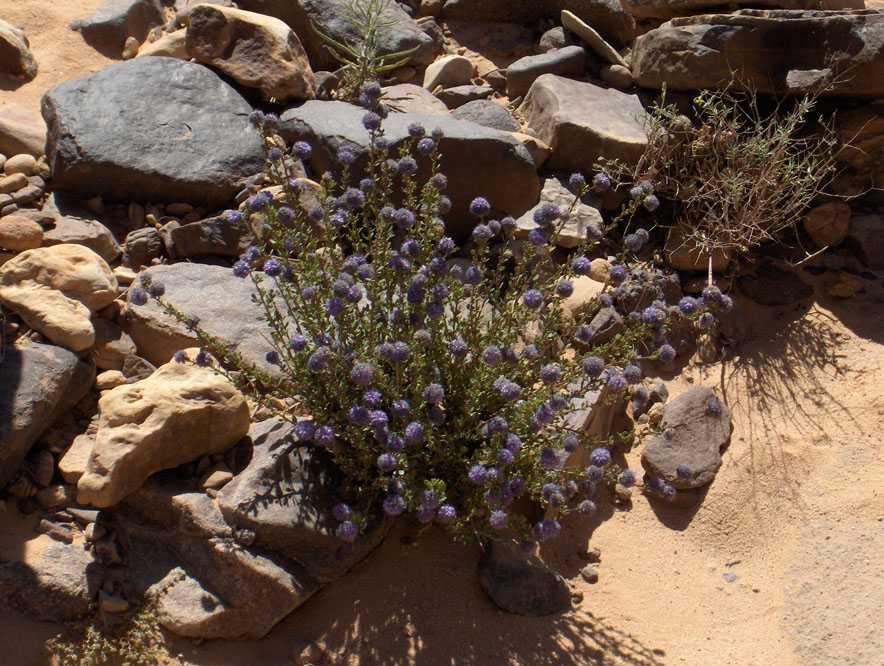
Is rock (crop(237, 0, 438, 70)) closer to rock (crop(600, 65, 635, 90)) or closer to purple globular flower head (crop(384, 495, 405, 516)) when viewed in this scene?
rock (crop(600, 65, 635, 90))

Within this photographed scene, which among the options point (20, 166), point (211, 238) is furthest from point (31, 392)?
point (20, 166)

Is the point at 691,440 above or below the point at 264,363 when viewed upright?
below

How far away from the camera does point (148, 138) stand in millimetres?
4816

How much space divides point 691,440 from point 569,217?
127 centimetres

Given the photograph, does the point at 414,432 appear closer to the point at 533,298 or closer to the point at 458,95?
the point at 533,298

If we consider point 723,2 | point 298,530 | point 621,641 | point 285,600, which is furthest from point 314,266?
point 723,2

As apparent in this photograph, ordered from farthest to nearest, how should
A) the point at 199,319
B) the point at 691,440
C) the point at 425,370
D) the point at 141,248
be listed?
the point at 141,248
the point at 691,440
the point at 199,319
the point at 425,370

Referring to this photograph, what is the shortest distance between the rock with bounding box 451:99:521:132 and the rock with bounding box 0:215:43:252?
2.40m

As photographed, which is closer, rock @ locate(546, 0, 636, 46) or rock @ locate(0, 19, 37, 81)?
rock @ locate(0, 19, 37, 81)

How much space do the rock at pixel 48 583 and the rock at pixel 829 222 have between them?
3.93 meters

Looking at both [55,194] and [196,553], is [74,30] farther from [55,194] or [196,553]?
[196,553]

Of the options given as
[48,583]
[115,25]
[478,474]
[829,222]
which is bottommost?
[48,583]

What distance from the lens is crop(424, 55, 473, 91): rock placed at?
590 cm

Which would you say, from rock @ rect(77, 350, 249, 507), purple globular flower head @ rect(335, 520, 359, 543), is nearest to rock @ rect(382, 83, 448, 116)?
rock @ rect(77, 350, 249, 507)
